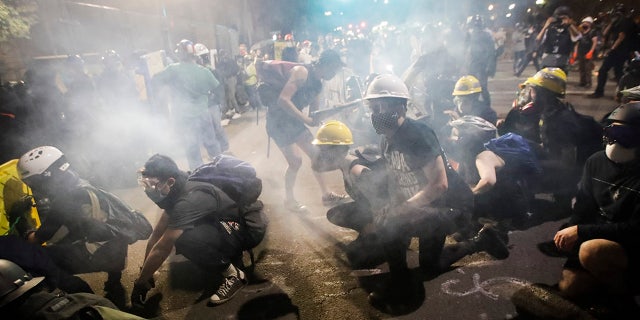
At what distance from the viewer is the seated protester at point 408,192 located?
2893mm

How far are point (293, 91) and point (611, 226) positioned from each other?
11.2 ft

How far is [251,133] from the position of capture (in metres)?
9.53

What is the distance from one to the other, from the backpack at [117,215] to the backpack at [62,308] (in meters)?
1.58

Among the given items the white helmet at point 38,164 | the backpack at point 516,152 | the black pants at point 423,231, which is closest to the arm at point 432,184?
the black pants at point 423,231

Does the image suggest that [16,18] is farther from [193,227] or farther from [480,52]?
[480,52]

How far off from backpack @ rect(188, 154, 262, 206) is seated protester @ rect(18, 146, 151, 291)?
0.83 m

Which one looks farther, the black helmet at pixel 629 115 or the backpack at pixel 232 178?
the backpack at pixel 232 178

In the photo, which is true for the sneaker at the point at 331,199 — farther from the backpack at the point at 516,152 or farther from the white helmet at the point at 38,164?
the white helmet at the point at 38,164

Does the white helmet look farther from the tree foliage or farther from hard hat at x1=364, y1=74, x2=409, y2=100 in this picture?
the tree foliage

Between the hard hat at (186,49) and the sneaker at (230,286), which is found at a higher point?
the hard hat at (186,49)

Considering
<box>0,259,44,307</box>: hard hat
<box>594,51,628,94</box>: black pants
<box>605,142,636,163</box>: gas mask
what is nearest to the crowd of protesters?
<box>605,142,636,163</box>: gas mask

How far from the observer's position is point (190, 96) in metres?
5.51

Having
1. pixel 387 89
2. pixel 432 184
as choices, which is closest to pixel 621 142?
pixel 432 184

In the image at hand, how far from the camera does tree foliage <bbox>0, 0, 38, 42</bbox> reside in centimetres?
845
